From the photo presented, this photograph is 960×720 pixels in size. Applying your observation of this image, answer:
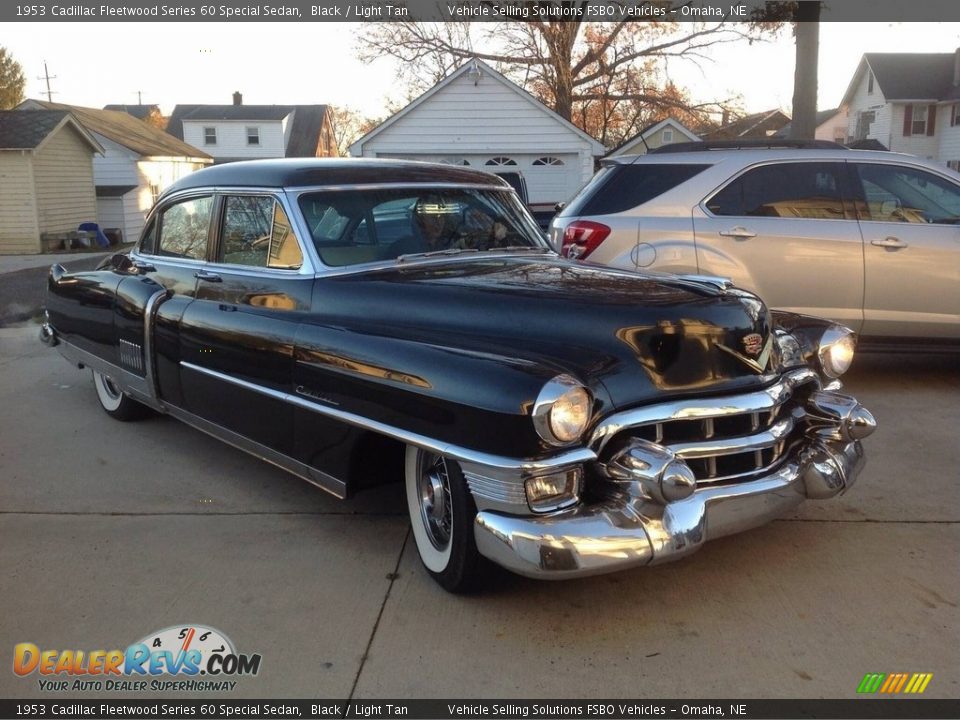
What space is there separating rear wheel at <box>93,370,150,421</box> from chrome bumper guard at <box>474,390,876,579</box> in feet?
12.6

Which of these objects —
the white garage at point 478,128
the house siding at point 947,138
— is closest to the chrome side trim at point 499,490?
the white garage at point 478,128

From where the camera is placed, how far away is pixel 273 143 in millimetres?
46406

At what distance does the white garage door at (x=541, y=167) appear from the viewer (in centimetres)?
1986

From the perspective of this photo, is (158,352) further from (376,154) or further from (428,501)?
(376,154)

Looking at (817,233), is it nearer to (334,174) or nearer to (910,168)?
(910,168)

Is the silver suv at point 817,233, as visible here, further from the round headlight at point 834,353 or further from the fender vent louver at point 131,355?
the fender vent louver at point 131,355

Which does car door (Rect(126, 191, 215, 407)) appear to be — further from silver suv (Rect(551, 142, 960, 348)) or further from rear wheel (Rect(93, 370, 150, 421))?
silver suv (Rect(551, 142, 960, 348))

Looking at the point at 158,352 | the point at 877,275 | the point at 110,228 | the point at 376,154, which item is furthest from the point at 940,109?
the point at 158,352

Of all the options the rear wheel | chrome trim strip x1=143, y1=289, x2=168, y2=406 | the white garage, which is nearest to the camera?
chrome trim strip x1=143, y1=289, x2=168, y2=406

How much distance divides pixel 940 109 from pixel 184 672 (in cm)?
4201

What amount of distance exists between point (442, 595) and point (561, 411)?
3.50 ft

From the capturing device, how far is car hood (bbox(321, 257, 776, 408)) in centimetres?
337

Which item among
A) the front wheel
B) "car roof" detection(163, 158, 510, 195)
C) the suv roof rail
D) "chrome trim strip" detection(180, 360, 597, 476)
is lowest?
the front wheel

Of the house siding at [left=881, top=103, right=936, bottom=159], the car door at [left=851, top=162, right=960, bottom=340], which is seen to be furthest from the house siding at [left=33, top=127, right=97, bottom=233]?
the house siding at [left=881, top=103, right=936, bottom=159]
